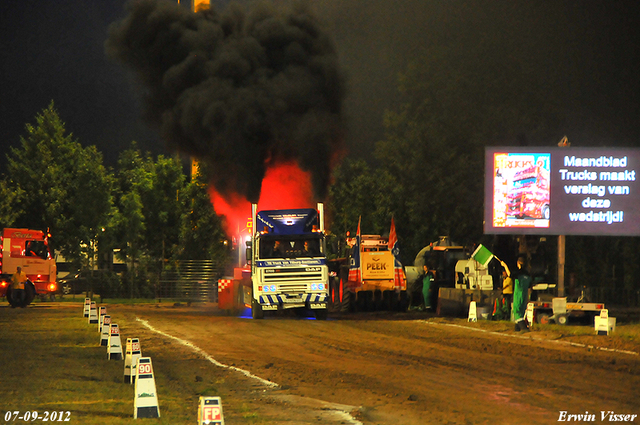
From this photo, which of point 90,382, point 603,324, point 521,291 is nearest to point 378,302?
point 521,291

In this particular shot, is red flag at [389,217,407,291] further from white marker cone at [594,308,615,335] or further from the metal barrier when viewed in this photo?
the metal barrier

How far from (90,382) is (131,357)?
1.17 m

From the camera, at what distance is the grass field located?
9.02 metres

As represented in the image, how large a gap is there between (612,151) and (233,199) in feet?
63.4

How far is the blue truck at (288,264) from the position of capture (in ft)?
81.5

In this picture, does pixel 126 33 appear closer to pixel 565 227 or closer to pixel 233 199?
pixel 233 199

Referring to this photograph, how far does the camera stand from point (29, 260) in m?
38.4

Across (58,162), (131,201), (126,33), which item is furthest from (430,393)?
(131,201)

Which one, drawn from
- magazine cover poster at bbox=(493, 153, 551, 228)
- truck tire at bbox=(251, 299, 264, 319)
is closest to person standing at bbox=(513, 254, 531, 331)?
magazine cover poster at bbox=(493, 153, 551, 228)

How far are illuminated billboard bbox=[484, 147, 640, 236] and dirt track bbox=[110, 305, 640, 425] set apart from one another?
536cm

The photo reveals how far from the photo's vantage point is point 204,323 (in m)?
24.1

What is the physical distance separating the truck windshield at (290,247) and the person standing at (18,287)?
15.6m

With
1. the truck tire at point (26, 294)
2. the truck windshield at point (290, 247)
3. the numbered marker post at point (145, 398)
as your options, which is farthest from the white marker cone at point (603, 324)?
the truck tire at point (26, 294)

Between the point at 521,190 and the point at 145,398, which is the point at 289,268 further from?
the point at 145,398
